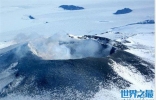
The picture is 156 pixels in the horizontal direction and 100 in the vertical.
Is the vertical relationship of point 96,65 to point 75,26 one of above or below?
above

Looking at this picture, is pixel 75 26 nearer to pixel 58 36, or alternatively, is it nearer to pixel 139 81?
pixel 58 36

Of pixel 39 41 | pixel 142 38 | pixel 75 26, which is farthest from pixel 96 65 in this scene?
pixel 75 26

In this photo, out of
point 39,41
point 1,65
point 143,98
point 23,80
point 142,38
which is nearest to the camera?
point 143,98

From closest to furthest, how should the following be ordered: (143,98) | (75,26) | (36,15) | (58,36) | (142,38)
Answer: (143,98), (58,36), (142,38), (75,26), (36,15)

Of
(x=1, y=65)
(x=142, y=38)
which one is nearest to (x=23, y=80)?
(x=1, y=65)

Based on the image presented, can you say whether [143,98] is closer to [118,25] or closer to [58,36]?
[58,36]

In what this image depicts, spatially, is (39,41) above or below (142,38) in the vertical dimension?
above

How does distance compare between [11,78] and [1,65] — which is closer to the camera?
[11,78]

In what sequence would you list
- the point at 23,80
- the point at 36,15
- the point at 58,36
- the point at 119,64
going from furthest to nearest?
the point at 36,15 → the point at 58,36 → the point at 119,64 → the point at 23,80

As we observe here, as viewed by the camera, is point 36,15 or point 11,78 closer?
point 11,78
